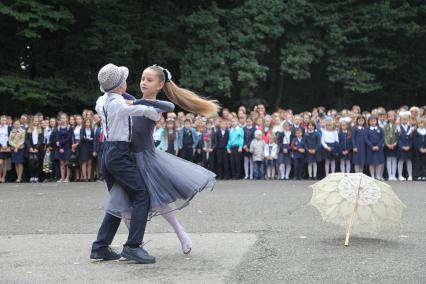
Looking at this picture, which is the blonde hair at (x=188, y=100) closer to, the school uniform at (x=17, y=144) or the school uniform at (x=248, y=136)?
the school uniform at (x=248, y=136)

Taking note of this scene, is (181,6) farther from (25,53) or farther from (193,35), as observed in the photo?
(25,53)

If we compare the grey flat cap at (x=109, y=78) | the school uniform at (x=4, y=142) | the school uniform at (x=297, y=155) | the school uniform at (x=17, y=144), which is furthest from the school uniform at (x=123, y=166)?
the school uniform at (x=4, y=142)

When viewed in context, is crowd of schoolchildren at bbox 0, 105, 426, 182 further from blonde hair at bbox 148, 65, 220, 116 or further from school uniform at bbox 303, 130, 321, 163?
blonde hair at bbox 148, 65, 220, 116

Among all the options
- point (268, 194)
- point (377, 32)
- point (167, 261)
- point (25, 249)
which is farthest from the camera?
point (377, 32)

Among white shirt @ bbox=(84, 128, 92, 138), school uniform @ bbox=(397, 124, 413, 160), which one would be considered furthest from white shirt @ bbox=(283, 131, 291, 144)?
white shirt @ bbox=(84, 128, 92, 138)

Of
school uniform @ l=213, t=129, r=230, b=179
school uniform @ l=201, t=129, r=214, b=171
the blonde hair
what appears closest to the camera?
the blonde hair

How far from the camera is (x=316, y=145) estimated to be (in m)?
20.0

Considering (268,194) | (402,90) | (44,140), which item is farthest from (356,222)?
(402,90)

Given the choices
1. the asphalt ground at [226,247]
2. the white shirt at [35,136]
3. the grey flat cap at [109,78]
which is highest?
the grey flat cap at [109,78]

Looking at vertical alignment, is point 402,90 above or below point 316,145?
above

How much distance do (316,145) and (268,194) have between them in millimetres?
5416

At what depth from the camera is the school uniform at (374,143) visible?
64.0 ft

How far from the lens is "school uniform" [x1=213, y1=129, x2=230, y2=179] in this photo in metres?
21.0

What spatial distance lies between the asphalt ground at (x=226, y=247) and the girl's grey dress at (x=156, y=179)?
2.02 feet
